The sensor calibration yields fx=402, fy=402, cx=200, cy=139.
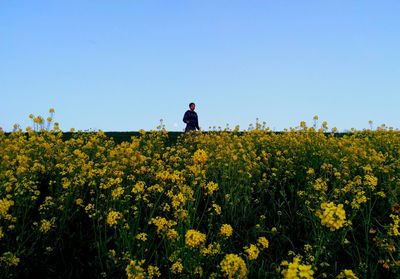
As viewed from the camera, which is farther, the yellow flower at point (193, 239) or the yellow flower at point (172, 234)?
the yellow flower at point (172, 234)

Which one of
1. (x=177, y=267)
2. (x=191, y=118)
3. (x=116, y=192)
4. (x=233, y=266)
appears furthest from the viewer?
(x=191, y=118)

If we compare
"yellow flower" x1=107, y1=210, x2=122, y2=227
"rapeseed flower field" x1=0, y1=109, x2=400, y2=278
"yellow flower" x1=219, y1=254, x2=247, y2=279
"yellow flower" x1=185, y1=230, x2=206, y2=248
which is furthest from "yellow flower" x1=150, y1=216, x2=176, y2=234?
"yellow flower" x1=219, y1=254, x2=247, y2=279

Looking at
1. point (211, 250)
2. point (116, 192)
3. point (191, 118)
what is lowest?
point (211, 250)

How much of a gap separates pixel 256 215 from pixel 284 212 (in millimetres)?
539

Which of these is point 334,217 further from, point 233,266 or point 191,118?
point 191,118

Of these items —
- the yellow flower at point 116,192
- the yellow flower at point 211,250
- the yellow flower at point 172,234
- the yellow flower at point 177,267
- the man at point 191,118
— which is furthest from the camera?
the man at point 191,118

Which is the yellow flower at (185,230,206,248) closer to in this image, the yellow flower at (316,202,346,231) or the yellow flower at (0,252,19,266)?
the yellow flower at (316,202,346,231)

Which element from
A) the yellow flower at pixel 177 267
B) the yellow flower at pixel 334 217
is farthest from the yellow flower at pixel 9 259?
the yellow flower at pixel 334 217

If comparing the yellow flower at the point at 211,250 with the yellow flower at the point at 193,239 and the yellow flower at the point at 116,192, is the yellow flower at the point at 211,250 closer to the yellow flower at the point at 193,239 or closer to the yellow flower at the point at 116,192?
the yellow flower at the point at 193,239

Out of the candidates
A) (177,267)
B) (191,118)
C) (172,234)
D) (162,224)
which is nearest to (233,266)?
(177,267)

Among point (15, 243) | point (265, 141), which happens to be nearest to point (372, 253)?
point (15, 243)

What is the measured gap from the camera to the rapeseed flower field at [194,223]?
424cm

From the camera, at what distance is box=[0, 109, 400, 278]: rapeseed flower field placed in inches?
167

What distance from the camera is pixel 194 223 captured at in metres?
5.52
